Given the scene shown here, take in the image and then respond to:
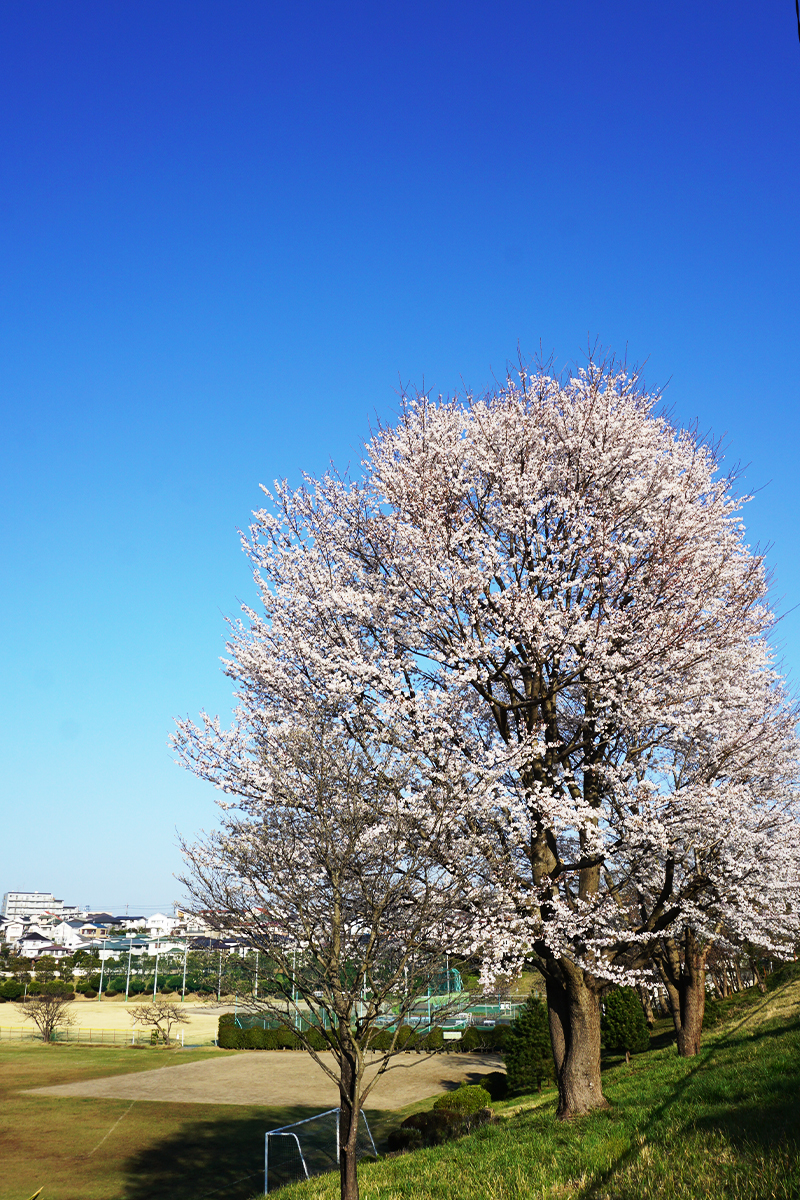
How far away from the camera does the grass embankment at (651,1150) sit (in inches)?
309

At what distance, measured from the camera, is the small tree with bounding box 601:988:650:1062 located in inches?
1118

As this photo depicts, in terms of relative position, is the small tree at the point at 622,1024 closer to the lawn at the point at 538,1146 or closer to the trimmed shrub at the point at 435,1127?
the lawn at the point at 538,1146

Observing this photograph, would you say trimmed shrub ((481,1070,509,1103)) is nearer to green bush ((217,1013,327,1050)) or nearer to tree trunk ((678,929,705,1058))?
tree trunk ((678,929,705,1058))

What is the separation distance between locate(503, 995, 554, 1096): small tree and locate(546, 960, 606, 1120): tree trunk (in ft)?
46.3

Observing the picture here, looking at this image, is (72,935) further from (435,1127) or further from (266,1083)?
(435,1127)

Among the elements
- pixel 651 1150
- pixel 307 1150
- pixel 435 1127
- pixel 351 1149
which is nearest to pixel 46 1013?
pixel 307 1150

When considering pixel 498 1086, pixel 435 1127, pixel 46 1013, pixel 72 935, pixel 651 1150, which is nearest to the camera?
pixel 651 1150

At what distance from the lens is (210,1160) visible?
21.6 metres

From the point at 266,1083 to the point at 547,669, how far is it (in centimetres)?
2984

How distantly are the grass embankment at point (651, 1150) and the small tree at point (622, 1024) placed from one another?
44.6 ft

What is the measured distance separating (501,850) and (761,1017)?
11739 millimetres

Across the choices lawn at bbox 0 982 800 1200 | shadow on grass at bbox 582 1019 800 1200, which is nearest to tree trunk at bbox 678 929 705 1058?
lawn at bbox 0 982 800 1200

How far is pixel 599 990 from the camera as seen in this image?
14570mm

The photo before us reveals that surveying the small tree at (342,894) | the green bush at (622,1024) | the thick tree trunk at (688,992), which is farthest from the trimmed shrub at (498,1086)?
the small tree at (342,894)
